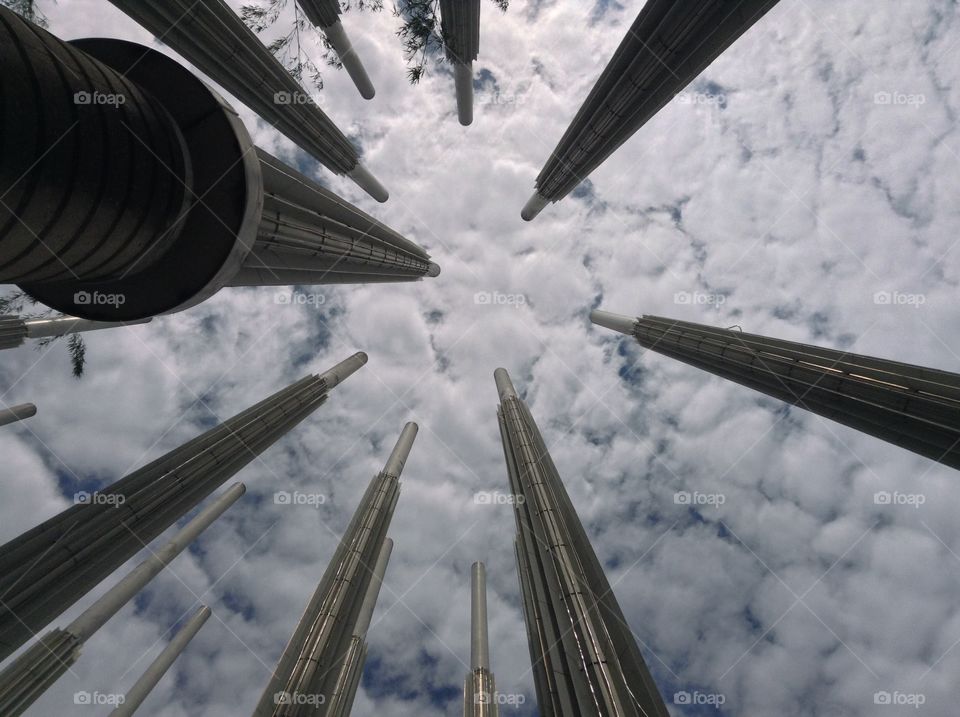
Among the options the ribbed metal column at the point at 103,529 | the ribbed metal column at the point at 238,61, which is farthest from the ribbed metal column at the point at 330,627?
the ribbed metal column at the point at 238,61

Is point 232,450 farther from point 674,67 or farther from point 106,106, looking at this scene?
point 674,67

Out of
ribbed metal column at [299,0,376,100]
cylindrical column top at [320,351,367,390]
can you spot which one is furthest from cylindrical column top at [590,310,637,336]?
ribbed metal column at [299,0,376,100]

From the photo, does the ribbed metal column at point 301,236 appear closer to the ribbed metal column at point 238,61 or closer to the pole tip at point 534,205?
the ribbed metal column at point 238,61

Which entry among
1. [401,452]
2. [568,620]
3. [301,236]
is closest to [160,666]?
[401,452]

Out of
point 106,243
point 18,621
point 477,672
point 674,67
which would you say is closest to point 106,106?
point 106,243

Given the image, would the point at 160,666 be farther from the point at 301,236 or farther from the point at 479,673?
the point at 301,236
